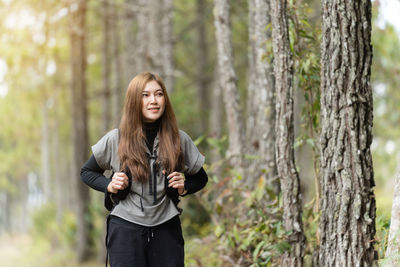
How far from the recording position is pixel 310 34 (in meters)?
5.44

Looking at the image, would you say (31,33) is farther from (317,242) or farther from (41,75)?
(317,242)

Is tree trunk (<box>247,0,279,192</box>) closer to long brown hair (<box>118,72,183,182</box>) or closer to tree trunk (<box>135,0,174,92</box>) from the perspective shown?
long brown hair (<box>118,72,183,182</box>)

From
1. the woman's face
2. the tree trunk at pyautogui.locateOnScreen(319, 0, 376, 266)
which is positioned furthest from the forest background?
the woman's face

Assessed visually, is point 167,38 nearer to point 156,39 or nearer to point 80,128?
point 156,39

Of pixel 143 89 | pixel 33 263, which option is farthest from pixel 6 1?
pixel 143 89

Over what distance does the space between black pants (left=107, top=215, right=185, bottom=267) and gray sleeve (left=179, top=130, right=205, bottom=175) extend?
14.7 inches

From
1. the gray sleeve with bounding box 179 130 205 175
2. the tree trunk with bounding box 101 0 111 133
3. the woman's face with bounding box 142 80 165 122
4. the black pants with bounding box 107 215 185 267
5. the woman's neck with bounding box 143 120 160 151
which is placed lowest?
the black pants with bounding box 107 215 185 267

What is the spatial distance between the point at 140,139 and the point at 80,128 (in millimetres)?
11135

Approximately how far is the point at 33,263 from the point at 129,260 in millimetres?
15304

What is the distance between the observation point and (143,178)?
12.0 feet

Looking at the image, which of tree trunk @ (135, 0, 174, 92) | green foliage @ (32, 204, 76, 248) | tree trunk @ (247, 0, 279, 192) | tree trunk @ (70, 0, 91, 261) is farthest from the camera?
green foliage @ (32, 204, 76, 248)

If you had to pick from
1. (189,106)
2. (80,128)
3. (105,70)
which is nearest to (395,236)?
(189,106)

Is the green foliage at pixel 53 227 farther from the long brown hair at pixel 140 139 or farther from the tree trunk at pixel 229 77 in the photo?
the long brown hair at pixel 140 139

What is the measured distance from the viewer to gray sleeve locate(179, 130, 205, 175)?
3.90 meters
